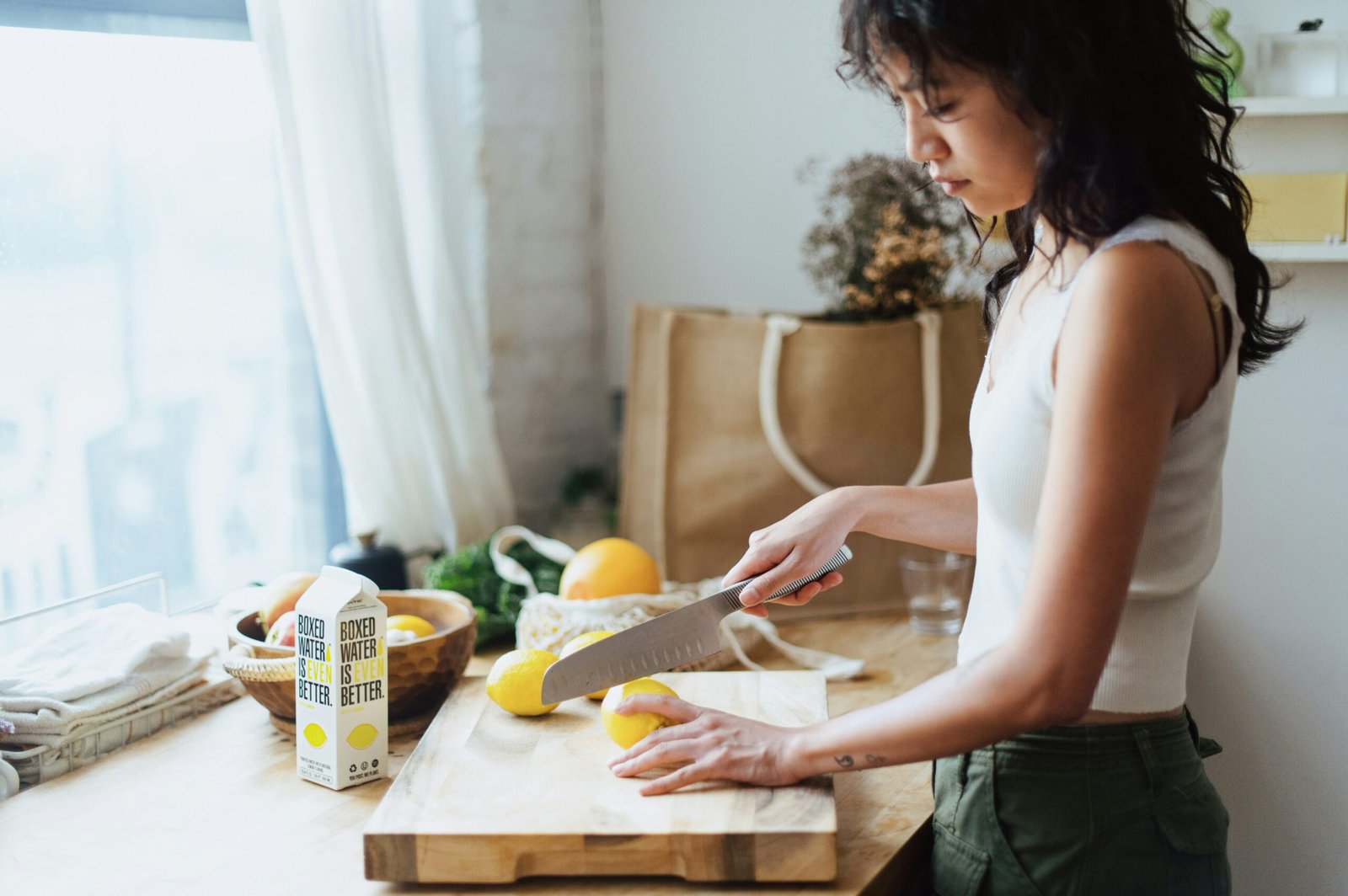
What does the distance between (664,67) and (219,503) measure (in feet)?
3.41

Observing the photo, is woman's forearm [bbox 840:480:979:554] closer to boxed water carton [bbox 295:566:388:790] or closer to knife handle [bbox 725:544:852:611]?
knife handle [bbox 725:544:852:611]

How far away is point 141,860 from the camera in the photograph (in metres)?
0.93

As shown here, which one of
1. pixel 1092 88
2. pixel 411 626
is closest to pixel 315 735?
pixel 411 626

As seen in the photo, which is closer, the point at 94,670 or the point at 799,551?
the point at 799,551

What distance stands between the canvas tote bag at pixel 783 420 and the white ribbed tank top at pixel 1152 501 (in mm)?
702

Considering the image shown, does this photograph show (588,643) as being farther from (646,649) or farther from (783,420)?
(783,420)

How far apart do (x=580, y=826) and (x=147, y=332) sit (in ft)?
2.98

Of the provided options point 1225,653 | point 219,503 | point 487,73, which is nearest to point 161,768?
point 219,503

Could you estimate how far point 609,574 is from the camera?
135cm

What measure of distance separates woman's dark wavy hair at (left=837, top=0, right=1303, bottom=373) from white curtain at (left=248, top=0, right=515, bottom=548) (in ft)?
2.85

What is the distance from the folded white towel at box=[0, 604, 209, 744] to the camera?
3.53 feet

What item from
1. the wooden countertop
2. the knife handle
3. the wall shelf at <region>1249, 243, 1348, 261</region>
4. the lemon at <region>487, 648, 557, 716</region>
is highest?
the wall shelf at <region>1249, 243, 1348, 261</region>

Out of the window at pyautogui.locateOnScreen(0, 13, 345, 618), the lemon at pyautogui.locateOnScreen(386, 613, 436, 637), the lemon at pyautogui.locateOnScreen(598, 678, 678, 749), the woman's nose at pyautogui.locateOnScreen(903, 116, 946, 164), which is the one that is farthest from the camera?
the window at pyautogui.locateOnScreen(0, 13, 345, 618)

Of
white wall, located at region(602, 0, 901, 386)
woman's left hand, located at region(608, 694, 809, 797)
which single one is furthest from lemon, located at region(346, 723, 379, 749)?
white wall, located at region(602, 0, 901, 386)
